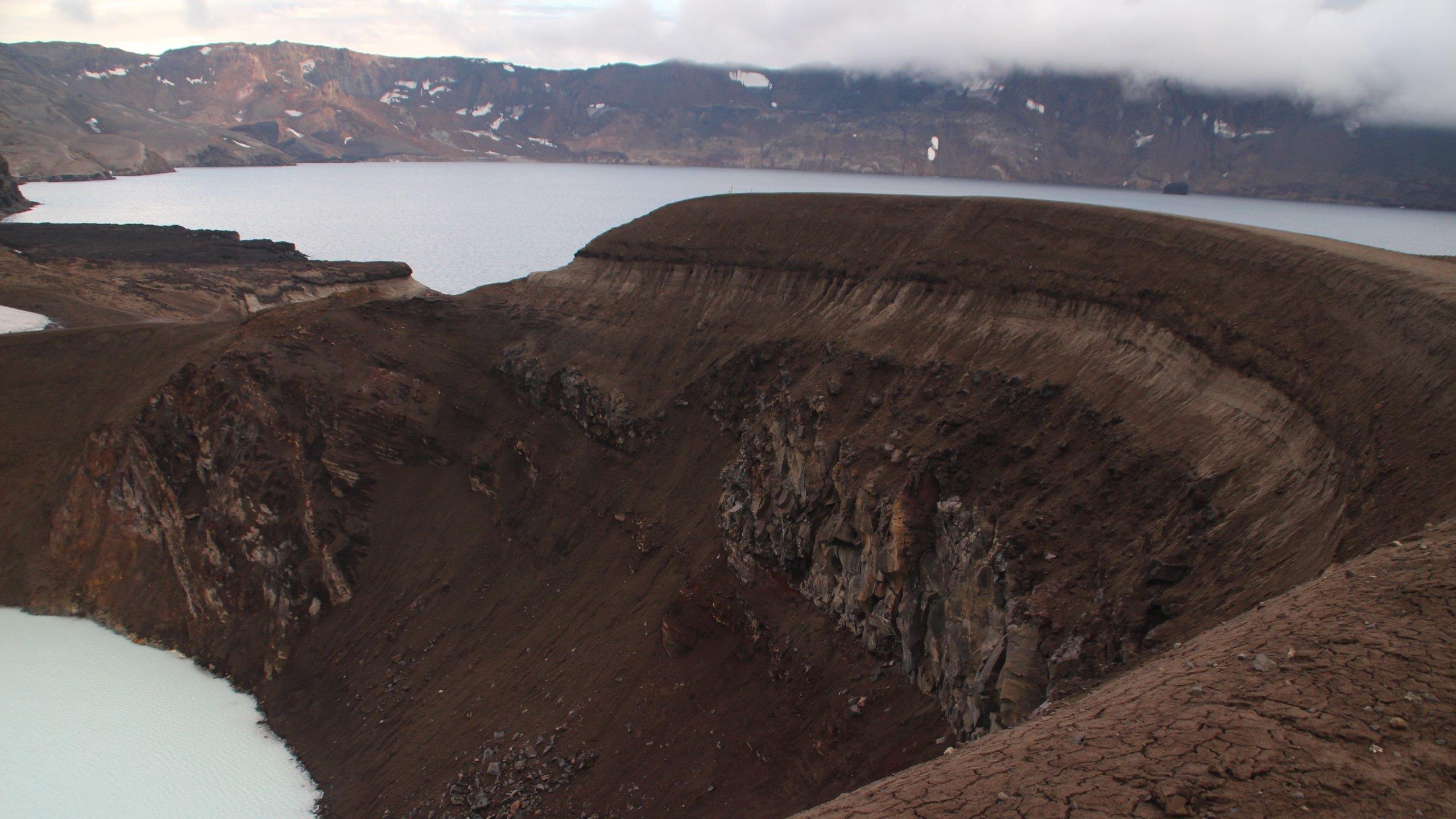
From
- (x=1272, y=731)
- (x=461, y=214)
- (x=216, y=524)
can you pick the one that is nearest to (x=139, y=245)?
(x=461, y=214)

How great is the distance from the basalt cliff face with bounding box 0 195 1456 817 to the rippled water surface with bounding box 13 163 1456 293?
3836cm

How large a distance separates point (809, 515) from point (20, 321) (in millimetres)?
55092

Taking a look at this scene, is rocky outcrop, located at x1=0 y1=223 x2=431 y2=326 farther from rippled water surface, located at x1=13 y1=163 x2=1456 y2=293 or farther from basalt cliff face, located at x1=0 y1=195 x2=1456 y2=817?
basalt cliff face, located at x1=0 y1=195 x2=1456 y2=817

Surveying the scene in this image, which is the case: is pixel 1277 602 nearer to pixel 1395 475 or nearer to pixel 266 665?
pixel 1395 475

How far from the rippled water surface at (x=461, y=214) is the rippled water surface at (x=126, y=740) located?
1841 inches

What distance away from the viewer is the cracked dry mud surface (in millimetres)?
8336

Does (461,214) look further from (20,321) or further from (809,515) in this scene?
(809,515)

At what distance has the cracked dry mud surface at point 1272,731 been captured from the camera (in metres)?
8.34

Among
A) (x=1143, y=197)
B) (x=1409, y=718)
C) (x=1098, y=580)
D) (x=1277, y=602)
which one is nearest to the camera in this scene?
(x=1409, y=718)

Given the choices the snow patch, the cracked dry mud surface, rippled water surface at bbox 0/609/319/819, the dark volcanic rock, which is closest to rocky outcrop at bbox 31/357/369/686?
rippled water surface at bbox 0/609/319/819

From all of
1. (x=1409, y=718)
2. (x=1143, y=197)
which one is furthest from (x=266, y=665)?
(x=1143, y=197)

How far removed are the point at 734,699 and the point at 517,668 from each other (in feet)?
30.2

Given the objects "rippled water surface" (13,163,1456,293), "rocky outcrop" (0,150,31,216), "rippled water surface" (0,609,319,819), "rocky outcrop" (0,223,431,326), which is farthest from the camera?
"rocky outcrop" (0,150,31,216)

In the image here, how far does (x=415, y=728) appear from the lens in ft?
95.5
